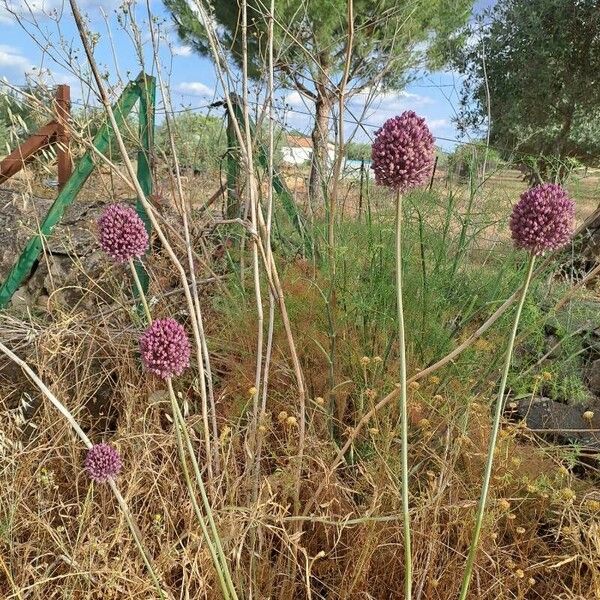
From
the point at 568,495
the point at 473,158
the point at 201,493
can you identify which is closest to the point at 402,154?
the point at 201,493

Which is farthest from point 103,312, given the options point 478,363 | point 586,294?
point 586,294

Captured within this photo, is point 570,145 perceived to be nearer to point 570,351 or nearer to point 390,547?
point 570,351

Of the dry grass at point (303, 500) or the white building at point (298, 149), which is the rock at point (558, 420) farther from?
the white building at point (298, 149)

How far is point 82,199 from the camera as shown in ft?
14.2

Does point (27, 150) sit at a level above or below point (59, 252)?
above

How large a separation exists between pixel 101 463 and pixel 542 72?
9.24 metres

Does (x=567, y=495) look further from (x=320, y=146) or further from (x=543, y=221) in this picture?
(x=320, y=146)

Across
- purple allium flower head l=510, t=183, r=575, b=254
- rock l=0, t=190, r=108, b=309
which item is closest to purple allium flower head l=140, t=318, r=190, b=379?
purple allium flower head l=510, t=183, r=575, b=254

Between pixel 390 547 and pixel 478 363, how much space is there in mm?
752

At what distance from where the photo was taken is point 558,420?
236 cm

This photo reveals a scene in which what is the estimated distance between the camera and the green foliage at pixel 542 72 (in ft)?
28.9

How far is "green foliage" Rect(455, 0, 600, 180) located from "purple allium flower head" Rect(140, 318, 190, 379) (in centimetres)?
820

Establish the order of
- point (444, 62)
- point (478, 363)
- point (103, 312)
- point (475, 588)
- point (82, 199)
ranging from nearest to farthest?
point (475, 588) → point (478, 363) → point (103, 312) → point (82, 199) → point (444, 62)

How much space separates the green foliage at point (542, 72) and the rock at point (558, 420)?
6.97 meters
